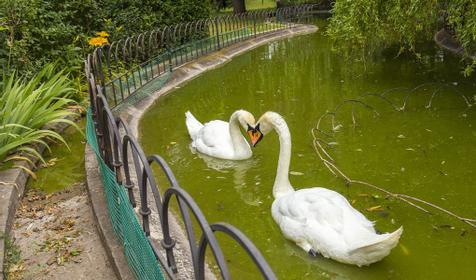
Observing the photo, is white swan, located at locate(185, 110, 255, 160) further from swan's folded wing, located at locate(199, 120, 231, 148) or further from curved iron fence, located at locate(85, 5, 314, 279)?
curved iron fence, located at locate(85, 5, 314, 279)

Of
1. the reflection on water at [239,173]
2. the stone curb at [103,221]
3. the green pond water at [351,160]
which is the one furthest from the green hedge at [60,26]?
the reflection on water at [239,173]

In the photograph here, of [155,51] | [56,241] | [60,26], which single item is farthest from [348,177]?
[155,51]

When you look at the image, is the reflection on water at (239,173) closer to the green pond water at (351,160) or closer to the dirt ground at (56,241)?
the green pond water at (351,160)

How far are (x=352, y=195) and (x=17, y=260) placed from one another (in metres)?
3.31

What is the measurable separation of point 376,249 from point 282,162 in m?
1.69

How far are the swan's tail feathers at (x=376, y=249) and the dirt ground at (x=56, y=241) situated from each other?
1.93 meters

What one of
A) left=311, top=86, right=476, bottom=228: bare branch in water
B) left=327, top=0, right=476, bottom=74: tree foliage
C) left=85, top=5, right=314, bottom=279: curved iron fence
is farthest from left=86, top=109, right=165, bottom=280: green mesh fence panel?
left=327, top=0, right=476, bottom=74: tree foliage

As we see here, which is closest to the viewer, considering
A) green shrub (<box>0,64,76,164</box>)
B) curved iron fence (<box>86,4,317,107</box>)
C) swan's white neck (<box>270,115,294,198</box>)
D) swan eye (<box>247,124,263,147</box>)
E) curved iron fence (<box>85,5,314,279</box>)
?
curved iron fence (<box>85,5,314,279</box>)

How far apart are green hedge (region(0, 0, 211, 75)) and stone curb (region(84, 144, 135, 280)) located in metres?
3.06

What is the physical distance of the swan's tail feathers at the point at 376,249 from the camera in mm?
3477

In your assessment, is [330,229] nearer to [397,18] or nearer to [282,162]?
[282,162]

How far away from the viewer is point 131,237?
326cm

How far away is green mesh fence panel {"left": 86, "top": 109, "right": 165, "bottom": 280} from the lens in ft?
9.05

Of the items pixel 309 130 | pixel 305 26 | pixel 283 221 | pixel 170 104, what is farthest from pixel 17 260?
pixel 305 26
